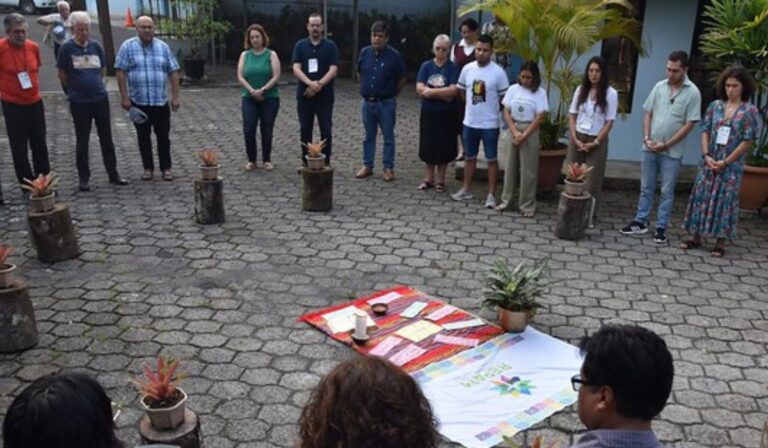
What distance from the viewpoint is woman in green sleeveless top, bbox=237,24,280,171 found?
27.7 ft

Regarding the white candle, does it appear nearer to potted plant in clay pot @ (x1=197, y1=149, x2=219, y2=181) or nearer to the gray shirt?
potted plant in clay pot @ (x1=197, y1=149, x2=219, y2=181)

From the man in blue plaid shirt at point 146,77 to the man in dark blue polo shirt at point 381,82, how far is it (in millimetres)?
2213

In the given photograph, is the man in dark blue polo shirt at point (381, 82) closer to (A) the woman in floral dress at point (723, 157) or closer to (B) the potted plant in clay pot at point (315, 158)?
(B) the potted plant in clay pot at point (315, 158)

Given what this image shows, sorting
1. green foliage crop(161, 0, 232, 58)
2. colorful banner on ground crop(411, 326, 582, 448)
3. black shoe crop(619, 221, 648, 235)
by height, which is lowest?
colorful banner on ground crop(411, 326, 582, 448)

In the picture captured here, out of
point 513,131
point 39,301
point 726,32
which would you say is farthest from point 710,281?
point 39,301

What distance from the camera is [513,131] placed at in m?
7.22

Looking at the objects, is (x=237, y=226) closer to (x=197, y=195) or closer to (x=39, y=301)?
(x=197, y=195)

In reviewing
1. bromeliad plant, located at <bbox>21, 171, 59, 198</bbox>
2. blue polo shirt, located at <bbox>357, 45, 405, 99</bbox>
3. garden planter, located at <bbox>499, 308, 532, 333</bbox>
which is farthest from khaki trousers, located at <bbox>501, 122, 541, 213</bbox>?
bromeliad plant, located at <bbox>21, 171, 59, 198</bbox>

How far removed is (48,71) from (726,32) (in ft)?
45.9

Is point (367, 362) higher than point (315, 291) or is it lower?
higher

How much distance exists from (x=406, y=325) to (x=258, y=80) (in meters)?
4.56

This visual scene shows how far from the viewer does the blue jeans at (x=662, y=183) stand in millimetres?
6582

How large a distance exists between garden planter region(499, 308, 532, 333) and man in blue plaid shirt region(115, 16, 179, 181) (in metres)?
4.96

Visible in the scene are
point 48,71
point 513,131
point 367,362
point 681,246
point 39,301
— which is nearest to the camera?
point 367,362
